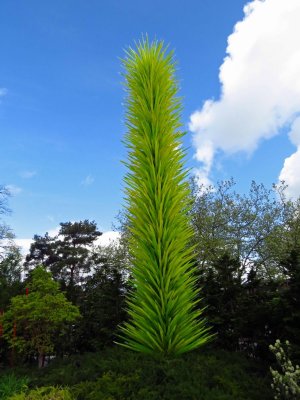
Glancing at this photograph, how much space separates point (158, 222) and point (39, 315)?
8.52 meters

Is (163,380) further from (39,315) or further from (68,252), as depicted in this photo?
(68,252)

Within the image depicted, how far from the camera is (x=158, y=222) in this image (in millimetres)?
6617

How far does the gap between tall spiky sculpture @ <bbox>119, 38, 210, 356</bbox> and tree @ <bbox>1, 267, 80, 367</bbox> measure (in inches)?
296

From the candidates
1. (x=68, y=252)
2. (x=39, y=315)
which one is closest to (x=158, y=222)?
(x=39, y=315)

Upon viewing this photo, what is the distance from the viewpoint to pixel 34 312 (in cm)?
1339

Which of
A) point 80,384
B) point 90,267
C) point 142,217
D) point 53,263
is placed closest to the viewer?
point 80,384

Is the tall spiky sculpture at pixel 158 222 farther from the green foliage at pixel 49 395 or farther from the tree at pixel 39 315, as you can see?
the tree at pixel 39 315

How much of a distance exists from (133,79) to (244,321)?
566cm

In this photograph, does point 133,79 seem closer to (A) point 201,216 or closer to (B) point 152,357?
(B) point 152,357

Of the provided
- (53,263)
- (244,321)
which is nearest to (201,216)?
(244,321)

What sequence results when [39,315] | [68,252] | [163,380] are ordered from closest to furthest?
[163,380] → [39,315] → [68,252]

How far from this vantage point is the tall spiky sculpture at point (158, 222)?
6.43 m

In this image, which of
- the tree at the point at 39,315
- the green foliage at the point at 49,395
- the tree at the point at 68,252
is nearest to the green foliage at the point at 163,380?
the green foliage at the point at 49,395

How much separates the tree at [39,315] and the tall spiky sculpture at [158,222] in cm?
753
